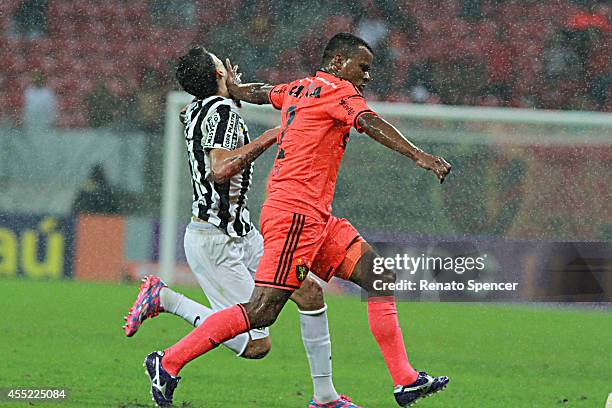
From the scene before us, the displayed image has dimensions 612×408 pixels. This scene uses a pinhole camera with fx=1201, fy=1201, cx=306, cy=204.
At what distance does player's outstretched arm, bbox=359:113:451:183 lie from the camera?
164 inches

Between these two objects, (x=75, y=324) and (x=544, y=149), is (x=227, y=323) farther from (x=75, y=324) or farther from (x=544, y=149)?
(x=544, y=149)

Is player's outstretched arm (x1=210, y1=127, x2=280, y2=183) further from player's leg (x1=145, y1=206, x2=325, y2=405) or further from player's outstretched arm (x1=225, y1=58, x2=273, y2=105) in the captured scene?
player's outstretched arm (x1=225, y1=58, x2=273, y2=105)

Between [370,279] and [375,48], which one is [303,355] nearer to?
[370,279]

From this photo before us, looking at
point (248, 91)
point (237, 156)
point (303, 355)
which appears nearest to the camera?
point (237, 156)

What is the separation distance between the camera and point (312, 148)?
4609 mm

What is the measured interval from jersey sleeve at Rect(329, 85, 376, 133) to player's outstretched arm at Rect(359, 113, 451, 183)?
0.03 metres

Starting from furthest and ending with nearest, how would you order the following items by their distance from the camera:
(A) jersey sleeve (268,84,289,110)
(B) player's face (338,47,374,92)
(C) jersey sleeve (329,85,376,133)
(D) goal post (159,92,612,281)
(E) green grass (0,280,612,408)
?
1. (D) goal post (159,92,612,281)
2. (E) green grass (0,280,612,408)
3. (A) jersey sleeve (268,84,289,110)
4. (B) player's face (338,47,374,92)
5. (C) jersey sleeve (329,85,376,133)

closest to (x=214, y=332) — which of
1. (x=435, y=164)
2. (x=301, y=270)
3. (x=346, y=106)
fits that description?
(x=301, y=270)

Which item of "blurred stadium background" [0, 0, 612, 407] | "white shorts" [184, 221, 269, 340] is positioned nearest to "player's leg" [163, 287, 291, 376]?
"white shorts" [184, 221, 269, 340]

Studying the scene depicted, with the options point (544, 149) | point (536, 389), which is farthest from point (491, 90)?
point (536, 389)

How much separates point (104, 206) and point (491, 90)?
384 cm

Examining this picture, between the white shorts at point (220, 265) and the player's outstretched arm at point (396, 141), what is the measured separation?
3.08ft

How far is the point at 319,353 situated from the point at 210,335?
52 cm

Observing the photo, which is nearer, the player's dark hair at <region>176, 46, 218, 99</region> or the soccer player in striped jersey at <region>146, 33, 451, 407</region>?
the soccer player in striped jersey at <region>146, 33, 451, 407</region>
